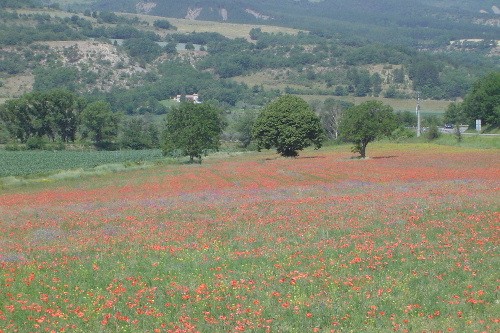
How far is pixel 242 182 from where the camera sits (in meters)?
56.9

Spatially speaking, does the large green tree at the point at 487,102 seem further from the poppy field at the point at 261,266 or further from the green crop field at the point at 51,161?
the poppy field at the point at 261,266

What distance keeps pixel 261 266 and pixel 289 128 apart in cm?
8221

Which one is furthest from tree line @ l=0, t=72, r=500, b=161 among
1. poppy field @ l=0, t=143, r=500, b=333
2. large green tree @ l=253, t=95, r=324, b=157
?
poppy field @ l=0, t=143, r=500, b=333

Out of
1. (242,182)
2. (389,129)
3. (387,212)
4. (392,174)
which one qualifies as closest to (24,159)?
(389,129)

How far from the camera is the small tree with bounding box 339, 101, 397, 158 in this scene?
284 feet

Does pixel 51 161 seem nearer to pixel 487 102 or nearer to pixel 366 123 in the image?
pixel 366 123

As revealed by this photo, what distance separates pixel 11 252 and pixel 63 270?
3692 millimetres

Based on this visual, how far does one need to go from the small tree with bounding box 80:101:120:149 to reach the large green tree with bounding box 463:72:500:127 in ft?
244

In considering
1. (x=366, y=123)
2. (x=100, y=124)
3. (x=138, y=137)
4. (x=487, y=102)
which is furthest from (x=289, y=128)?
(x=100, y=124)

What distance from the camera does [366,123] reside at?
284 ft

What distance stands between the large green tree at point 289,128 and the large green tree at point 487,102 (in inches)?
1428

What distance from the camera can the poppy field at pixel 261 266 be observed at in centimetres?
1531

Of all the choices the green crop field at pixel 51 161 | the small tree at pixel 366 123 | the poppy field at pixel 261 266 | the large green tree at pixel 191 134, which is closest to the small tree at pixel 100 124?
the green crop field at pixel 51 161

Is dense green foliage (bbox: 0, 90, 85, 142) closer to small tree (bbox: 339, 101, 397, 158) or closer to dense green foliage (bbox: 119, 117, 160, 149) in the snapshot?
dense green foliage (bbox: 119, 117, 160, 149)
